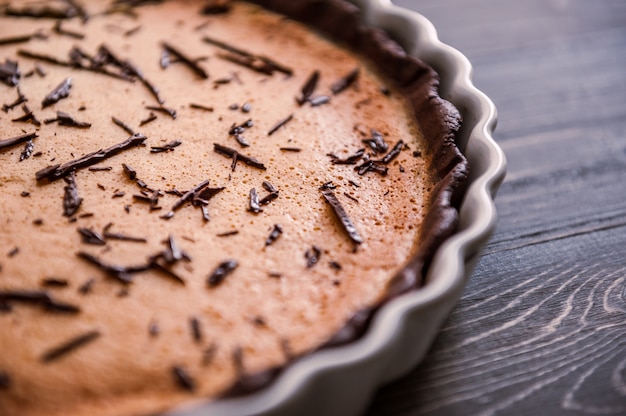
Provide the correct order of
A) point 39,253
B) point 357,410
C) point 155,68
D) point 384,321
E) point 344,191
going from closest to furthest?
1. point 384,321
2. point 357,410
3. point 39,253
4. point 344,191
5. point 155,68

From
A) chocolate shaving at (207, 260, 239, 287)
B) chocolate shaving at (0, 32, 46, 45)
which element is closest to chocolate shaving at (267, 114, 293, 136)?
chocolate shaving at (207, 260, 239, 287)

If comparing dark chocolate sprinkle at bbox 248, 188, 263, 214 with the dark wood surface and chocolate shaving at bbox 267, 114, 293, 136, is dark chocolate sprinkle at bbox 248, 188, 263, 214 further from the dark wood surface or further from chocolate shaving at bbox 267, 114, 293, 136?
the dark wood surface

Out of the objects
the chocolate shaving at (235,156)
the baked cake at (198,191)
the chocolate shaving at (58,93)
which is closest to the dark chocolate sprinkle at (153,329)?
the baked cake at (198,191)

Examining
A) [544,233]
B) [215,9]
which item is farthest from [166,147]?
[544,233]

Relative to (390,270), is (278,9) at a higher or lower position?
higher

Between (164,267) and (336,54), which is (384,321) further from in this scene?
(336,54)

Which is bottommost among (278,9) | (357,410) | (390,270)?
(357,410)

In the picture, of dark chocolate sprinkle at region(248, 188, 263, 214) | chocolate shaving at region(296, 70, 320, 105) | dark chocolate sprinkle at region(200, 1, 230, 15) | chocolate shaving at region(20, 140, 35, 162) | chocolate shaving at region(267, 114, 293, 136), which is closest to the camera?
dark chocolate sprinkle at region(248, 188, 263, 214)

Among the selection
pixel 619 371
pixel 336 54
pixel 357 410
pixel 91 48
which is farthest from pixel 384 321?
pixel 91 48
